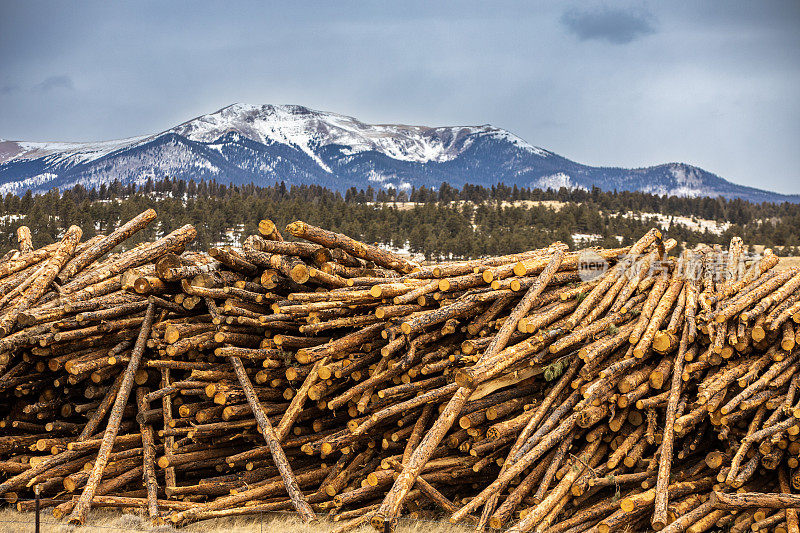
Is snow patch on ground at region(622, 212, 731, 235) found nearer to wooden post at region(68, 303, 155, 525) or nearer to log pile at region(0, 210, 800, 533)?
log pile at region(0, 210, 800, 533)

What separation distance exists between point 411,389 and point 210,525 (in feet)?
10.7

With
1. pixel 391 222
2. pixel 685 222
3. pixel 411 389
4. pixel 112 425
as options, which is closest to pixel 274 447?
pixel 411 389

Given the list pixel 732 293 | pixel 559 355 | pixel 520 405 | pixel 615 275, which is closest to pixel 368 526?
pixel 520 405

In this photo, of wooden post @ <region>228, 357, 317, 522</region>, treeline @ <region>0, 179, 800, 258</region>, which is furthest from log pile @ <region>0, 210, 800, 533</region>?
treeline @ <region>0, 179, 800, 258</region>

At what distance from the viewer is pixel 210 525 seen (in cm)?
865

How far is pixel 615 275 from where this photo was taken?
1014 centimetres

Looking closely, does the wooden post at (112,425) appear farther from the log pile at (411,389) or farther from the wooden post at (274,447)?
the wooden post at (274,447)

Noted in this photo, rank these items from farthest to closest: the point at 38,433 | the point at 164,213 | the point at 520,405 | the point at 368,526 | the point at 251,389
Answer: the point at 164,213
the point at 38,433
the point at 251,389
the point at 520,405
the point at 368,526

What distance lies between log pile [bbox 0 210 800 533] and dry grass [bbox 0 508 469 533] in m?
0.17

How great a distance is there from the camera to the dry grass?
8.03 m

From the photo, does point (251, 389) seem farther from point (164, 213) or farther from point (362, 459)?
point (164, 213)

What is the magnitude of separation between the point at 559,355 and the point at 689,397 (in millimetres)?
1726

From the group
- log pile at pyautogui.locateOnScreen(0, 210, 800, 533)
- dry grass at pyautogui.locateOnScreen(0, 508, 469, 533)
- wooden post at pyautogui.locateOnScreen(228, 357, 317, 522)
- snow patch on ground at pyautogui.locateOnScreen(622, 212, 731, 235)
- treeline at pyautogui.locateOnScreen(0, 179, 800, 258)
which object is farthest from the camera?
snow patch on ground at pyautogui.locateOnScreen(622, 212, 731, 235)

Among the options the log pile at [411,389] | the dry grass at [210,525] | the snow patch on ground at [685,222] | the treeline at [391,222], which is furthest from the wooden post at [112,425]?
the snow patch on ground at [685,222]
